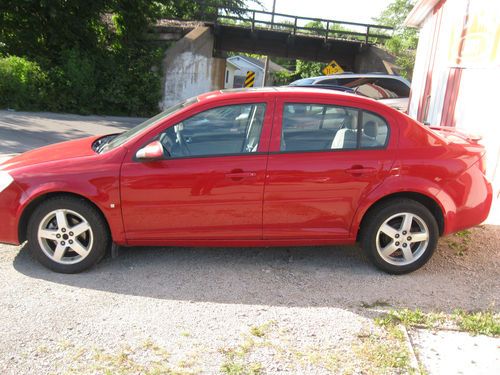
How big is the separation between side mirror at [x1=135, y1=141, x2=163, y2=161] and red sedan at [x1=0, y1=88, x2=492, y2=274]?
1 cm

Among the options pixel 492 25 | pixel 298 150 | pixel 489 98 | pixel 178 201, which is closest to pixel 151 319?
pixel 178 201

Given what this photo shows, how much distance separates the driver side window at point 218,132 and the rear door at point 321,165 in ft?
0.66

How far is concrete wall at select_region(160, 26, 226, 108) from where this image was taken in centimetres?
2267

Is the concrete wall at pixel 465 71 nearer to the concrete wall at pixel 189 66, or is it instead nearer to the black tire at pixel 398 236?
the black tire at pixel 398 236

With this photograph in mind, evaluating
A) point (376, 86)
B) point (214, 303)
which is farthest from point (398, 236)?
point (376, 86)

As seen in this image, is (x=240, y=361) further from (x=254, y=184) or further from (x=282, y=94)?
(x=282, y=94)

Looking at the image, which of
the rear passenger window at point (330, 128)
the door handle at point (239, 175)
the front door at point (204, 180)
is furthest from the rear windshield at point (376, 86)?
the door handle at point (239, 175)

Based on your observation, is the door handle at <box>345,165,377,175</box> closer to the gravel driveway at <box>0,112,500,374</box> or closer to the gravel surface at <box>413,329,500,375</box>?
the gravel driveway at <box>0,112,500,374</box>

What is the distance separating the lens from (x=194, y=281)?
4012mm

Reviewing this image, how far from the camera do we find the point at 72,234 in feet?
13.1

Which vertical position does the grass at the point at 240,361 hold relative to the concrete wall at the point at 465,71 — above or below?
below

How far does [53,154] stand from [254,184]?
1857 mm

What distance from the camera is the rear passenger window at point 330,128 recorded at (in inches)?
161

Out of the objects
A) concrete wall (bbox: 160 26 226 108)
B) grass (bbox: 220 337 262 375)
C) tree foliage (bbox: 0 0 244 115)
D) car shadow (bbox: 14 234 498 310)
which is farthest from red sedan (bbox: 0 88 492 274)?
concrete wall (bbox: 160 26 226 108)
